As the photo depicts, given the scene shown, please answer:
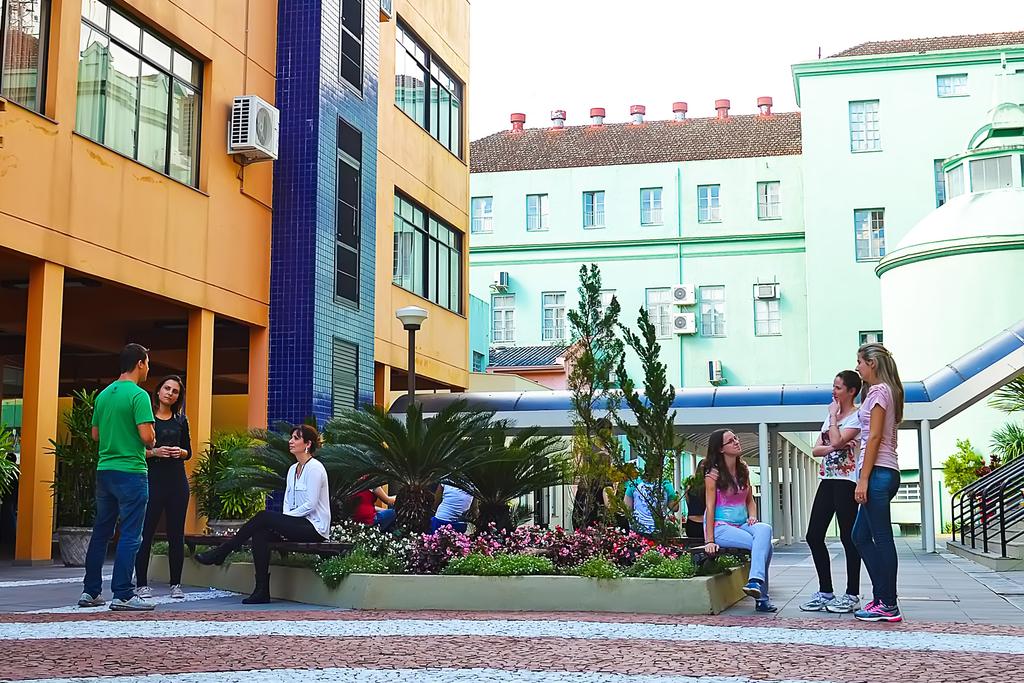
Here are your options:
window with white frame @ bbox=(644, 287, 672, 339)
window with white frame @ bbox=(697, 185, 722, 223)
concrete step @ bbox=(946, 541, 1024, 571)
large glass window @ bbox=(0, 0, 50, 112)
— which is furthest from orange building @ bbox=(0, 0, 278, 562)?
window with white frame @ bbox=(697, 185, 722, 223)

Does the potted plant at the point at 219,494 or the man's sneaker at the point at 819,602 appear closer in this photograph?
the man's sneaker at the point at 819,602

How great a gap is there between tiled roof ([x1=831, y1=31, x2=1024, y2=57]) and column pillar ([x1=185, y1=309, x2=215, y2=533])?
34418mm

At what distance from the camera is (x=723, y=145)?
5022 cm

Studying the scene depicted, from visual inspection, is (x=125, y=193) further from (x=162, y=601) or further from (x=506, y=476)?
(x=162, y=601)

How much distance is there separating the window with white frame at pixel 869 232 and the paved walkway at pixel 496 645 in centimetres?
3539

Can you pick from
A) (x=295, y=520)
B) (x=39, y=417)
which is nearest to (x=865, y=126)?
(x=39, y=417)

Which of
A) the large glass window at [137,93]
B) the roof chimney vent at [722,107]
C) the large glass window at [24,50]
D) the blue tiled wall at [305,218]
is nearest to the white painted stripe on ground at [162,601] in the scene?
the large glass window at [24,50]

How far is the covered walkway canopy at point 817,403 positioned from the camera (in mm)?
21453

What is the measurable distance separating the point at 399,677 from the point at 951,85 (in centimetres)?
4336

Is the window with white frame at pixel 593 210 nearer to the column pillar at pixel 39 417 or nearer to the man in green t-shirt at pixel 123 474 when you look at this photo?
the column pillar at pixel 39 417

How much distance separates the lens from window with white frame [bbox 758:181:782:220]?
4778 centimetres

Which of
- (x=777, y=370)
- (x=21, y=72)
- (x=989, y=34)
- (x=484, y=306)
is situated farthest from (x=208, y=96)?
(x=989, y=34)

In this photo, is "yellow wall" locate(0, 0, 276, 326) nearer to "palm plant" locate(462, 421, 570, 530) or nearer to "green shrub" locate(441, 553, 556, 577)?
"palm plant" locate(462, 421, 570, 530)

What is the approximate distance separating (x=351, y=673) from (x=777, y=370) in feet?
138
